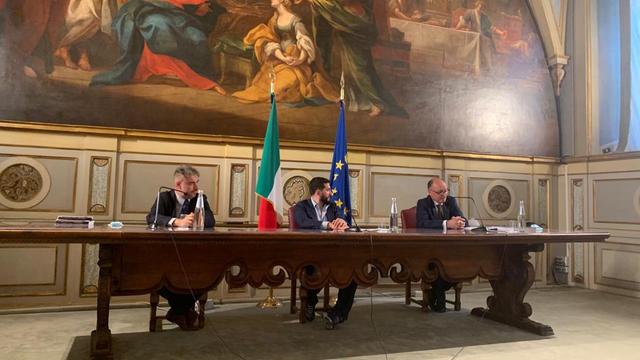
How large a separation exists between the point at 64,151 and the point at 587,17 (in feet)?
26.7

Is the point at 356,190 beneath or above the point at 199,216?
above

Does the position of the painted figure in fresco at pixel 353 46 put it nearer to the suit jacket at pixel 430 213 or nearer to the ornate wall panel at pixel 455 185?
the ornate wall panel at pixel 455 185

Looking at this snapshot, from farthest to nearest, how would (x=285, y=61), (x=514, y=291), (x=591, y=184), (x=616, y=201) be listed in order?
(x=591, y=184), (x=616, y=201), (x=285, y=61), (x=514, y=291)

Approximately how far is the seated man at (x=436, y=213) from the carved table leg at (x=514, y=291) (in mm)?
516

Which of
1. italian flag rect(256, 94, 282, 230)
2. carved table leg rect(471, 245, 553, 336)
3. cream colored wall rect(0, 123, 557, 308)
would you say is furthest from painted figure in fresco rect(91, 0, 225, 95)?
carved table leg rect(471, 245, 553, 336)

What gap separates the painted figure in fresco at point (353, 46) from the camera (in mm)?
6477

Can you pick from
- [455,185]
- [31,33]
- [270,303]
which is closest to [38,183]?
[31,33]

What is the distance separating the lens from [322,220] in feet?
15.3

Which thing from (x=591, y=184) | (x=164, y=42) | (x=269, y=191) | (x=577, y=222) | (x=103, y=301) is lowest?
(x=103, y=301)

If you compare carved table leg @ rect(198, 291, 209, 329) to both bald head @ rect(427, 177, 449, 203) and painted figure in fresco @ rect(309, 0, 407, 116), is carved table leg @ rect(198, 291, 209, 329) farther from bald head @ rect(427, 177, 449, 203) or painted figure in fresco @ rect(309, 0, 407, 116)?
painted figure in fresco @ rect(309, 0, 407, 116)

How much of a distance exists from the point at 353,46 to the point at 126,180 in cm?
364

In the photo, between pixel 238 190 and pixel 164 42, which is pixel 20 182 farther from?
pixel 238 190

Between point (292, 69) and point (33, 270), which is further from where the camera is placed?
point (292, 69)

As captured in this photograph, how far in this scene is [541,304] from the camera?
586cm
